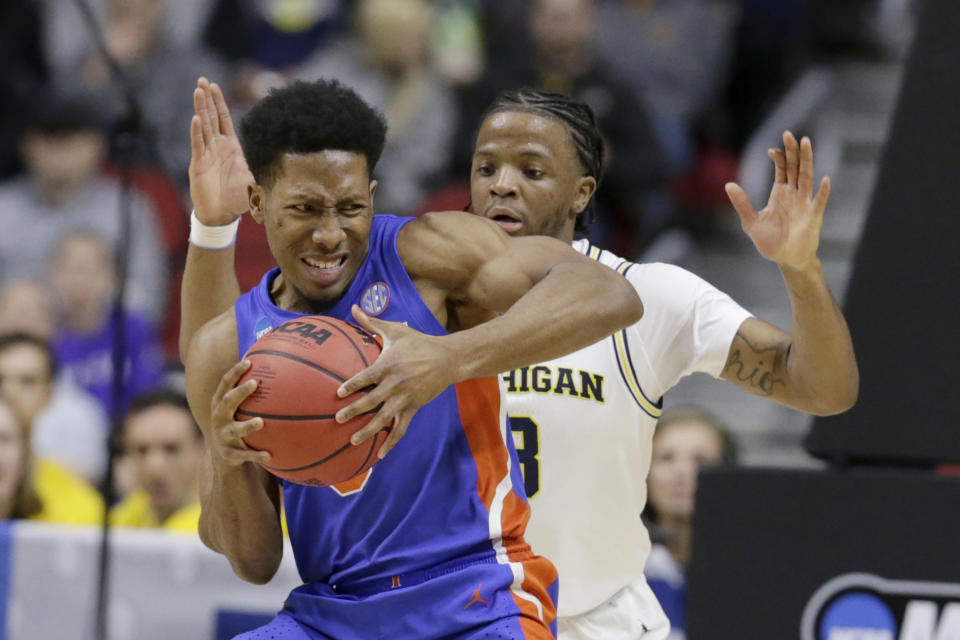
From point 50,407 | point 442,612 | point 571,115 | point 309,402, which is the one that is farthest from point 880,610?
point 50,407

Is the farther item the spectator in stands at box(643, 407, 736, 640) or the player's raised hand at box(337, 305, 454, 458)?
the spectator in stands at box(643, 407, 736, 640)

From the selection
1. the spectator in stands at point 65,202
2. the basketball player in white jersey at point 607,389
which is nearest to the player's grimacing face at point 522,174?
the basketball player in white jersey at point 607,389

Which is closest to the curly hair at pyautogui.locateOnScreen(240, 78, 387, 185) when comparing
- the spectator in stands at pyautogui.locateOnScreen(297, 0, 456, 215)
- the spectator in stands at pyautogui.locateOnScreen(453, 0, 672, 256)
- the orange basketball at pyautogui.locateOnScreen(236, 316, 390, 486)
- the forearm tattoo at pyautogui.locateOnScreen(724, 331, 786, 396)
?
the orange basketball at pyautogui.locateOnScreen(236, 316, 390, 486)

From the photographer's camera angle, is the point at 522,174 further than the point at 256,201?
Yes

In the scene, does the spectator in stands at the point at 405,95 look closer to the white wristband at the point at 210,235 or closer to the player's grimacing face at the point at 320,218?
the white wristband at the point at 210,235

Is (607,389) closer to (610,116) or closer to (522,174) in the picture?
(522,174)

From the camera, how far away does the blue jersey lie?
3.25 meters

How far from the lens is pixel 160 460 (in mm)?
6086

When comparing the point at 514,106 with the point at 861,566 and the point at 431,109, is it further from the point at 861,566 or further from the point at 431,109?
the point at 431,109

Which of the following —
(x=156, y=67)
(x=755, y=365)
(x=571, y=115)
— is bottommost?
(x=755, y=365)

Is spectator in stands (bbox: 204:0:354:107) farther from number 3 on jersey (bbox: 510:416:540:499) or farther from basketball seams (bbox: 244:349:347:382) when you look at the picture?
basketball seams (bbox: 244:349:347:382)

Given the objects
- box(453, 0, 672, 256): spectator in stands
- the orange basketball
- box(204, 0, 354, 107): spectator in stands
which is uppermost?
box(204, 0, 354, 107): spectator in stands

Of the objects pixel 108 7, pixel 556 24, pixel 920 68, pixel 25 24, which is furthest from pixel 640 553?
pixel 25 24

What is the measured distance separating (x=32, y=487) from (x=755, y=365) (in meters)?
3.43
